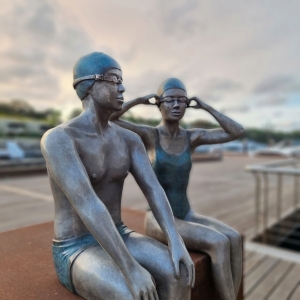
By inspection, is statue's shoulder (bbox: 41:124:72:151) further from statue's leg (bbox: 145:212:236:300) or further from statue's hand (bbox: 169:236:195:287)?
statue's leg (bbox: 145:212:236:300)

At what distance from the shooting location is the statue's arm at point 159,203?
1.40 metres

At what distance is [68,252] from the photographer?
1477 mm

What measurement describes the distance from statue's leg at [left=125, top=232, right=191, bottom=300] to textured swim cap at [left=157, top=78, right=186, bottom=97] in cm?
93

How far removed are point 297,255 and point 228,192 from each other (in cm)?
431

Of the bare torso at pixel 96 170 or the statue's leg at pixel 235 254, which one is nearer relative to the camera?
the bare torso at pixel 96 170

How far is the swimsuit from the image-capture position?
1.97 meters

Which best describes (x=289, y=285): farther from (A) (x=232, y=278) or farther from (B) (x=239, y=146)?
(B) (x=239, y=146)

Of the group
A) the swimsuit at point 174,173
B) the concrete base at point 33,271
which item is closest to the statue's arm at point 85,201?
the concrete base at point 33,271

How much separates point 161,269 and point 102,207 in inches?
15.3

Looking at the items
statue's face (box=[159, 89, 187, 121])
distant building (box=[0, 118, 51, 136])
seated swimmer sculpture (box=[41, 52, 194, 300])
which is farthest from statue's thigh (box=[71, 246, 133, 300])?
distant building (box=[0, 118, 51, 136])

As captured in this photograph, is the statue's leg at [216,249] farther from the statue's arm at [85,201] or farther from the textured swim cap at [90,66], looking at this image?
the textured swim cap at [90,66]

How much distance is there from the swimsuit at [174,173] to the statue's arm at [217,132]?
135 mm

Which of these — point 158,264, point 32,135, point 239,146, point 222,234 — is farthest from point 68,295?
point 239,146

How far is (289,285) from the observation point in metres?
3.09
